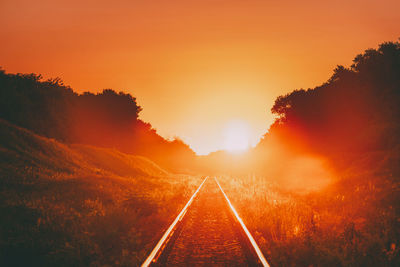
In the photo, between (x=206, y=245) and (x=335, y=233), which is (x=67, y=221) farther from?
(x=335, y=233)

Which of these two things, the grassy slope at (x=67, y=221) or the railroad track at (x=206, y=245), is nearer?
the railroad track at (x=206, y=245)

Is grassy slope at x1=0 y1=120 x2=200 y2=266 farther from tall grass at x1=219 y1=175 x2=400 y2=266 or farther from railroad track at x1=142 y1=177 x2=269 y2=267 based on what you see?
tall grass at x1=219 y1=175 x2=400 y2=266

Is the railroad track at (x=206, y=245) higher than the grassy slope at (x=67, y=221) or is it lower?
lower

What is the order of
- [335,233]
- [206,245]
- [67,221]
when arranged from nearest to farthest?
[206,245]
[335,233]
[67,221]

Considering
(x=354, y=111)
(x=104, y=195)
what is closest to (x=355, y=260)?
(x=104, y=195)

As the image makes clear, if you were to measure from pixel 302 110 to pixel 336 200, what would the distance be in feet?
102

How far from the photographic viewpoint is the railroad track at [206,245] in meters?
4.59

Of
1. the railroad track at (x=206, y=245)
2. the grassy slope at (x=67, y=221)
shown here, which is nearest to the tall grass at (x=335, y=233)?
the railroad track at (x=206, y=245)

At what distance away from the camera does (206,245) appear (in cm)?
563

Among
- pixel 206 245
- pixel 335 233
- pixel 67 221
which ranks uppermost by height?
pixel 67 221

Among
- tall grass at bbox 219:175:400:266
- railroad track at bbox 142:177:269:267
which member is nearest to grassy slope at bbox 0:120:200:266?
railroad track at bbox 142:177:269:267

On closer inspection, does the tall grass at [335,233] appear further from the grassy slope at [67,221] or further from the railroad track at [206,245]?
the grassy slope at [67,221]

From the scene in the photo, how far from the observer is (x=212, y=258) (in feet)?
16.0

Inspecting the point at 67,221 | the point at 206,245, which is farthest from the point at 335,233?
the point at 67,221
